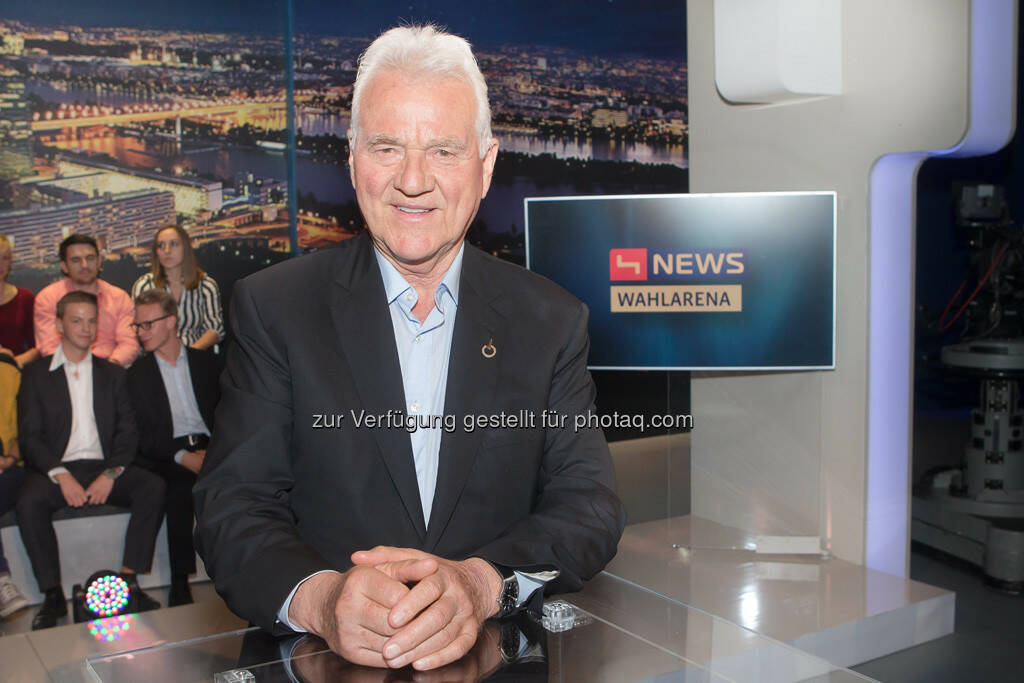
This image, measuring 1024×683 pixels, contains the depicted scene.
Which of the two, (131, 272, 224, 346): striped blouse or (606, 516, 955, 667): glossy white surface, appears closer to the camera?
(606, 516, 955, 667): glossy white surface

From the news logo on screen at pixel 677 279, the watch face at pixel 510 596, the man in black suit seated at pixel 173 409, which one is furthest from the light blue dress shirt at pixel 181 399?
the watch face at pixel 510 596

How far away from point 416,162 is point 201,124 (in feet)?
12.7

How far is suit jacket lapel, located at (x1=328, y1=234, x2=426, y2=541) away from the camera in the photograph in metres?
1.39

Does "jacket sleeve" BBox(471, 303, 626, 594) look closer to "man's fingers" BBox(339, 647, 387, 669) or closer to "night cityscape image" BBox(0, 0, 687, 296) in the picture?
"man's fingers" BBox(339, 647, 387, 669)

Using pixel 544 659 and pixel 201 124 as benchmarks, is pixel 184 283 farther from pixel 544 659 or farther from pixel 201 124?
pixel 544 659

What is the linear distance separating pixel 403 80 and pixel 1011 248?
331 centimetres

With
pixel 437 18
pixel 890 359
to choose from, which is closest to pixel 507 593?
pixel 890 359

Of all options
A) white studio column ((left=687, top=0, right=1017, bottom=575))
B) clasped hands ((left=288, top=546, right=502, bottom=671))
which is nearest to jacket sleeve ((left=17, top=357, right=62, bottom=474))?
white studio column ((left=687, top=0, right=1017, bottom=575))

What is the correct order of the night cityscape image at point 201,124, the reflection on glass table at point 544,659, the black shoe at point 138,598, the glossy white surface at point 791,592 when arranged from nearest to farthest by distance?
the reflection on glass table at point 544,659
the glossy white surface at point 791,592
the black shoe at point 138,598
the night cityscape image at point 201,124

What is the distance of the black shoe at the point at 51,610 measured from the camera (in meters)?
3.65

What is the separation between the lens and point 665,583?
3.53 m

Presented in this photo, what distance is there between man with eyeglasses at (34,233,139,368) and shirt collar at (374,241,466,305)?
10.5 ft

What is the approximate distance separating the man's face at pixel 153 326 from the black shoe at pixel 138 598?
3.48 ft

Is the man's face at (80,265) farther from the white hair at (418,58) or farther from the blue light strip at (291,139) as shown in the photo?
the white hair at (418,58)
